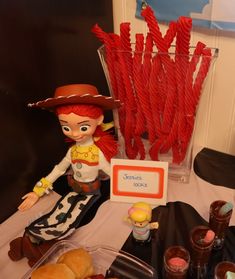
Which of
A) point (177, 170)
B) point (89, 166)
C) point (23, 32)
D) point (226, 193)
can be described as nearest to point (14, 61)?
point (23, 32)

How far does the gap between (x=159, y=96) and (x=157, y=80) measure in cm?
4

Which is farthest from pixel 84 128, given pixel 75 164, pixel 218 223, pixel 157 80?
pixel 218 223

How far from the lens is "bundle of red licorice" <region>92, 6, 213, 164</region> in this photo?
792 mm

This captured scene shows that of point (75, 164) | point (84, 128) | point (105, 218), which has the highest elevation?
point (84, 128)

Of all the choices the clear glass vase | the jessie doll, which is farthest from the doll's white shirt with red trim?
the clear glass vase

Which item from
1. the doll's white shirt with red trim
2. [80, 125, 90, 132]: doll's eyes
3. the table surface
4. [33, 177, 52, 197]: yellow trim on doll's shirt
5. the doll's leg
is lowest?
the table surface

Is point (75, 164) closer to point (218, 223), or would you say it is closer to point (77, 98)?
point (77, 98)

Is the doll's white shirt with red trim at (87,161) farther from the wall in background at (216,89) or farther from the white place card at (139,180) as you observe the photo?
the wall in background at (216,89)

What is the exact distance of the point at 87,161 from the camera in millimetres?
861

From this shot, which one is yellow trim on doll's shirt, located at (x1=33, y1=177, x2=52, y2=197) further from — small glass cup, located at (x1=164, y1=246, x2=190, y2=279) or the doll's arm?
small glass cup, located at (x1=164, y1=246, x2=190, y2=279)

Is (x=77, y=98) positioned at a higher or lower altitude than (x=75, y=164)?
higher

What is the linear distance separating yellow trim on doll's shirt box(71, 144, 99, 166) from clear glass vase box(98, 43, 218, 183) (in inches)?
4.8

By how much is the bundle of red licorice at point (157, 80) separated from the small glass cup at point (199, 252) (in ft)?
0.94

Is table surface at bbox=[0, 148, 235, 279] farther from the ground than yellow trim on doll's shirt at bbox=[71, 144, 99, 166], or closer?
closer
